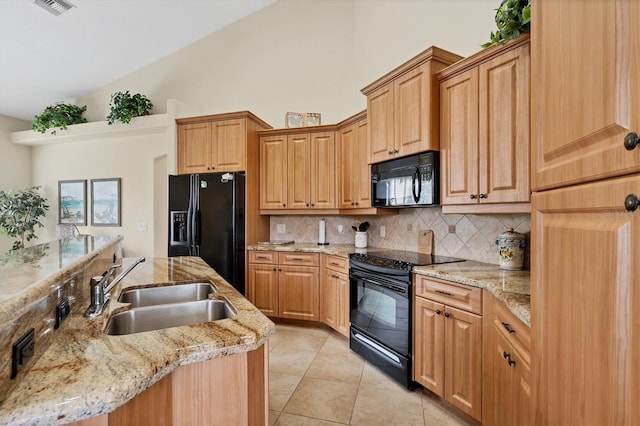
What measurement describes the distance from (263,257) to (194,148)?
164 cm

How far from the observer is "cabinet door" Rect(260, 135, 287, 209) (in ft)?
12.5

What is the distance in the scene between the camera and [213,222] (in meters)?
3.68

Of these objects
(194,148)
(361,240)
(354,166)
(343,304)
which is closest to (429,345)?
(343,304)

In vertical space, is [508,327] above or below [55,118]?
below

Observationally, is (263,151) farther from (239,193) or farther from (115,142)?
(115,142)

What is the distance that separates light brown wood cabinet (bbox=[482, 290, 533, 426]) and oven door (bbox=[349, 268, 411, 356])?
1.97 ft

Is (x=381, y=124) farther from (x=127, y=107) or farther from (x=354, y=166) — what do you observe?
(x=127, y=107)

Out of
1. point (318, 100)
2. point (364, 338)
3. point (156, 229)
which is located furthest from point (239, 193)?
point (156, 229)

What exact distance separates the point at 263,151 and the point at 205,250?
1.40 metres

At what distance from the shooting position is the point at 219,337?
0.99m

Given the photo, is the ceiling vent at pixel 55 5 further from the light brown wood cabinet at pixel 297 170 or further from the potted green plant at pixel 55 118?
the light brown wood cabinet at pixel 297 170

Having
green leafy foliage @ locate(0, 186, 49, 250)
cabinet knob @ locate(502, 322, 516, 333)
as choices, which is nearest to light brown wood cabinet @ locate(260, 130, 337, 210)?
cabinet knob @ locate(502, 322, 516, 333)

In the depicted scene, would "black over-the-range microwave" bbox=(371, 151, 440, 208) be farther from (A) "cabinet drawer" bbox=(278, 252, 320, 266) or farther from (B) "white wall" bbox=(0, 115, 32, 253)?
(B) "white wall" bbox=(0, 115, 32, 253)

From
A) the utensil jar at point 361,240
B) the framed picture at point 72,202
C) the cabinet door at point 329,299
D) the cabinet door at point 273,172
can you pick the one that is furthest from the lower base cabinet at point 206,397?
the framed picture at point 72,202
